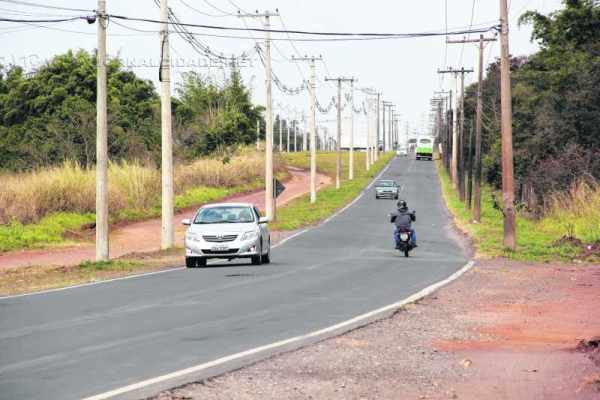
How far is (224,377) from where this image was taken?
36.3ft

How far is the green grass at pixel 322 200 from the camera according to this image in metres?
58.5

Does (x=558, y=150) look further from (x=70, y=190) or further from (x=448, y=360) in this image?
(x=448, y=360)

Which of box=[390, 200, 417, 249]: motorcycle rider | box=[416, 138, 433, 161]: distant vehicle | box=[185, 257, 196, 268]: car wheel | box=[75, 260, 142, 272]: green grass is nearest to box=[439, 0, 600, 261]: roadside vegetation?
box=[390, 200, 417, 249]: motorcycle rider

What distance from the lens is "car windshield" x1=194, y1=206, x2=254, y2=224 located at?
98.3 ft

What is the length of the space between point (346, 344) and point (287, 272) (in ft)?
42.4

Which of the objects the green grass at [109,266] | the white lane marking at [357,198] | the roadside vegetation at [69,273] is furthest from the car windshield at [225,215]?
the white lane marking at [357,198]

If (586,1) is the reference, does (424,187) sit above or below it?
below

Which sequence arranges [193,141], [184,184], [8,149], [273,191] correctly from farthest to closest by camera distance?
[193,141]
[184,184]
[8,149]
[273,191]

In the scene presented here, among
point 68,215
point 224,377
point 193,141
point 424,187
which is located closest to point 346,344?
point 224,377

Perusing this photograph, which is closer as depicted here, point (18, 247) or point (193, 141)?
point (18, 247)

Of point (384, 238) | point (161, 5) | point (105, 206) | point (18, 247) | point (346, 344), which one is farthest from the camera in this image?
point (384, 238)

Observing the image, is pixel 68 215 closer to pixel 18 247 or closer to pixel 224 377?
pixel 18 247

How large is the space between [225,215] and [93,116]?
41264mm

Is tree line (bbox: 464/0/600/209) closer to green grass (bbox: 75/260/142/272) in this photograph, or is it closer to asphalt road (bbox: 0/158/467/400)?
asphalt road (bbox: 0/158/467/400)
